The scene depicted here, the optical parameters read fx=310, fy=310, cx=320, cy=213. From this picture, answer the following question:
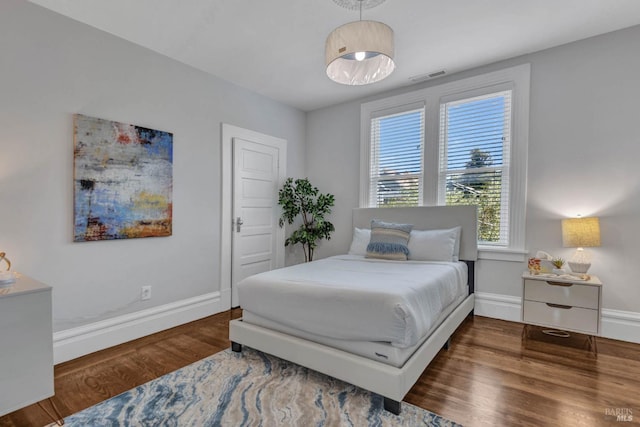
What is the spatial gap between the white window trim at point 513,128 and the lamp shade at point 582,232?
17.5 inches

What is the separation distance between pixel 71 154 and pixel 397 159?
331cm

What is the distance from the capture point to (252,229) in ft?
12.8

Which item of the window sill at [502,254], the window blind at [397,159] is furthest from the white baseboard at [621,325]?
the window blind at [397,159]

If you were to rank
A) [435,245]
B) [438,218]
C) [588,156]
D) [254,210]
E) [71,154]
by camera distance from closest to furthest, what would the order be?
[71,154] → [588,156] → [435,245] → [438,218] → [254,210]

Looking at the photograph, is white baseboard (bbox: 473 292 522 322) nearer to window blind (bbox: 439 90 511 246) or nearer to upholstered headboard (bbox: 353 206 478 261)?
upholstered headboard (bbox: 353 206 478 261)

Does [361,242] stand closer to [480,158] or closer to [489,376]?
[480,158]

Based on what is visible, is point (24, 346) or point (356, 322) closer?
point (24, 346)

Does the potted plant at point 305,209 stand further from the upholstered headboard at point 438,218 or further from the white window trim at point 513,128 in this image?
the white window trim at point 513,128

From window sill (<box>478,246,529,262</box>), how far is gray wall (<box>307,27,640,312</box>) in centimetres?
6

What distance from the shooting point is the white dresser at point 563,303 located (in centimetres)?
249

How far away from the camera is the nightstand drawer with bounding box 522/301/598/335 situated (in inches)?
98.6

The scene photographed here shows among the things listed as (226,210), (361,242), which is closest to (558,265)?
(361,242)

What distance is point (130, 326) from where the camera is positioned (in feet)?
8.95

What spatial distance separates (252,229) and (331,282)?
2.05 m
